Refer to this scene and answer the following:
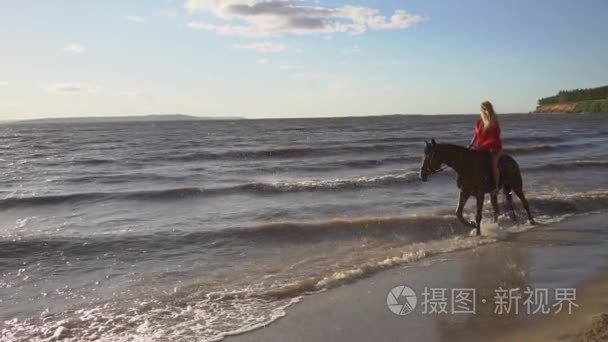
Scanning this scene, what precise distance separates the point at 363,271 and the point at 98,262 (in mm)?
4437

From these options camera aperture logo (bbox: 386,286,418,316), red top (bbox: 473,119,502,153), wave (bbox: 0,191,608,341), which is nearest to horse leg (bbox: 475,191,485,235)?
wave (bbox: 0,191,608,341)

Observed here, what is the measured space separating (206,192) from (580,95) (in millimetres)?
160133

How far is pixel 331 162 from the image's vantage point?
1007 inches

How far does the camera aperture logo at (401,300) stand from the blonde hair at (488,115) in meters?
4.64

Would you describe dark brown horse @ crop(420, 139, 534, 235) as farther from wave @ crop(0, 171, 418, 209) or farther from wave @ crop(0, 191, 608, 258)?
wave @ crop(0, 171, 418, 209)

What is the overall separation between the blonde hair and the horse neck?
2.36 feet

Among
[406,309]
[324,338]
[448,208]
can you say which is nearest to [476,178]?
[448,208]

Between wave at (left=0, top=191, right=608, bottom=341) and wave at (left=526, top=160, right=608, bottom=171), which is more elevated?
wave at (left=526, top=160, right=608, bottom=171)

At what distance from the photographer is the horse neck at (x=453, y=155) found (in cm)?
984

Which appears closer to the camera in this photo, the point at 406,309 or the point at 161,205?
the point at 406,309

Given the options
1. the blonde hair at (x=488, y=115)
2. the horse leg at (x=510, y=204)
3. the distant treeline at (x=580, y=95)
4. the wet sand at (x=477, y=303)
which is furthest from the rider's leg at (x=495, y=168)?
the distant treeline at (x=580, y=95)

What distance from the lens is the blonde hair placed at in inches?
393

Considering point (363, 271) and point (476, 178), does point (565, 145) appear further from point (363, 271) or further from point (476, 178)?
→ point (363, 271)

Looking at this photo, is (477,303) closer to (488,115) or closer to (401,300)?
(401,300)
